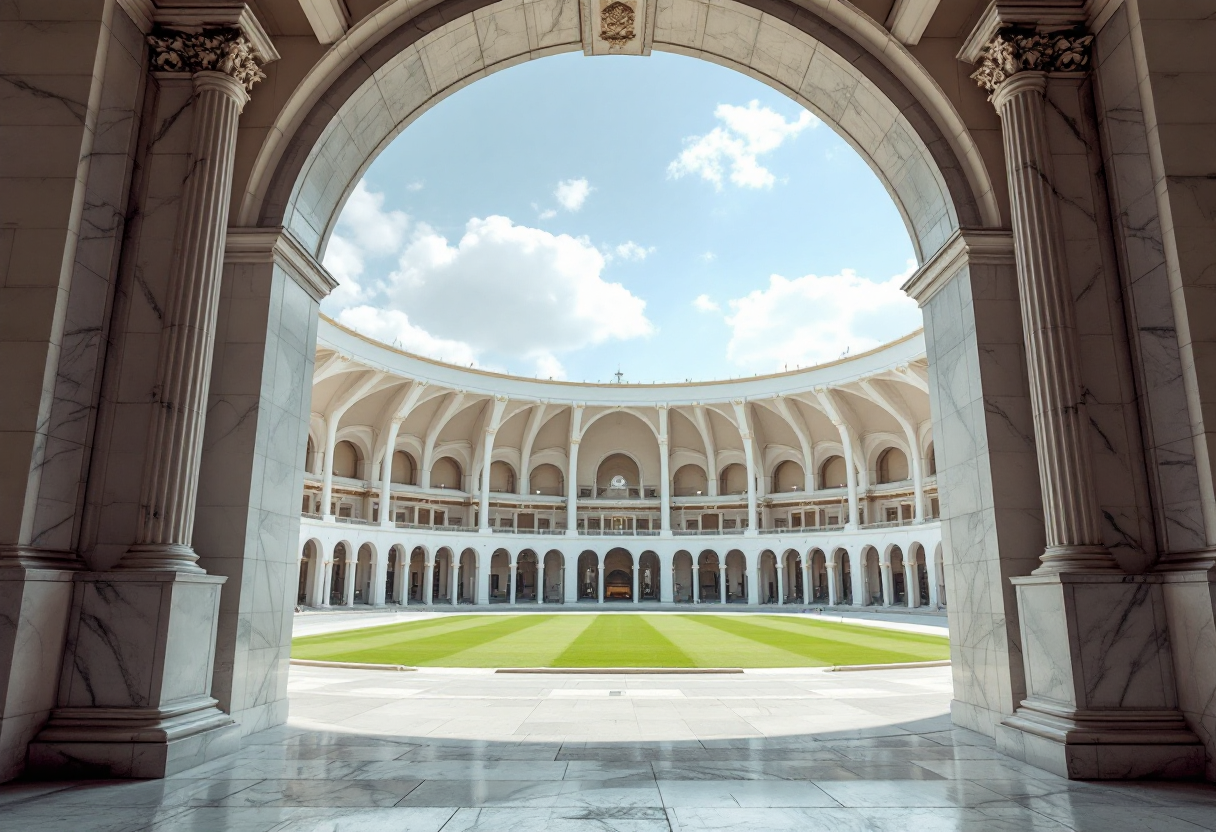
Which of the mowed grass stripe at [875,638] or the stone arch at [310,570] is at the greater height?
the stone arch at [310,570]

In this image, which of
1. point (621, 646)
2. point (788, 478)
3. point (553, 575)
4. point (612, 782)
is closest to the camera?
point (612, 782)

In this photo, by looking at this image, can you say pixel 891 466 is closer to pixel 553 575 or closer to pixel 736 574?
pixel 736 574

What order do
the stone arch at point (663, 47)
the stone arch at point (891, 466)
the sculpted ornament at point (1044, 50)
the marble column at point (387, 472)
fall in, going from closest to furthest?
the sculpted ornament at point (1044, 50) < the stone arch at point (663, 47) < the marble column at point (387, 472) < the stone arch at point (891, 466)

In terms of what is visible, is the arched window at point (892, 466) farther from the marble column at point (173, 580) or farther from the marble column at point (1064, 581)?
the marble column at point (173, 580)

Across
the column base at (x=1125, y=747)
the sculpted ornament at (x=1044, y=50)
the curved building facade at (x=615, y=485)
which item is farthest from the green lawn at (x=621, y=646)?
the curved building facade at (x=615, y=485)

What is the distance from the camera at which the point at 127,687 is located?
6520 millimetres

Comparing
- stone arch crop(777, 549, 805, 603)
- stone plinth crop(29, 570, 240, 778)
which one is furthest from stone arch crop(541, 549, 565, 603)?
stone plinth crop(29, 570, 240, 778)

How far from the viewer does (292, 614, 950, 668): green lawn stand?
1645cm

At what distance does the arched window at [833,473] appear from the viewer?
55625mm

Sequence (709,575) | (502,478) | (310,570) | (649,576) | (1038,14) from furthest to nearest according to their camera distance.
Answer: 1. (649,576)
2. (709,575)
3. (502,478)
4. (310,570)
5. (1038,14)

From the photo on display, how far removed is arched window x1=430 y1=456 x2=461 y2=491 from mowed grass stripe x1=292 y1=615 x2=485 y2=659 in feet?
90.6

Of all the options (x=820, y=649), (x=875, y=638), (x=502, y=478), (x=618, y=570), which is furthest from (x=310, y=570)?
(x=820, y=649)

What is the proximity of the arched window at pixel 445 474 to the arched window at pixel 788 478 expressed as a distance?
25.3 m

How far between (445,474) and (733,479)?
2354cm
